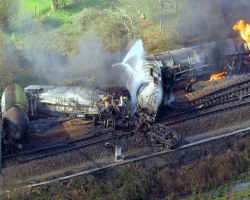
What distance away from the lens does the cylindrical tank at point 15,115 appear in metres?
19.1

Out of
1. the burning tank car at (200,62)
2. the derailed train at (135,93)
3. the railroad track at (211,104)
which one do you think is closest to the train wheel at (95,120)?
the derailed train at (135,93)

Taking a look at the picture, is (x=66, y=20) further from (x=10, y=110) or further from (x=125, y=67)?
(x=10, y=110)

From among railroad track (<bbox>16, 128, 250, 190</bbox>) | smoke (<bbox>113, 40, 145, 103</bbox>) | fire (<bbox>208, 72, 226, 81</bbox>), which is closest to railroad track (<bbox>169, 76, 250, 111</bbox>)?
fire (<bbox>208, 72, 226, 81</bbox>)

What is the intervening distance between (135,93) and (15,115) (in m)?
5.65

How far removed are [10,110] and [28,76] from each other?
206 inches

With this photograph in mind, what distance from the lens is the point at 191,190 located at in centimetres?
1756

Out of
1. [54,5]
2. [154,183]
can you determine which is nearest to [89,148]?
[154,183]

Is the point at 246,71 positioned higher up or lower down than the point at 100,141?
higher up

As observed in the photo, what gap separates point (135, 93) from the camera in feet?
70.2

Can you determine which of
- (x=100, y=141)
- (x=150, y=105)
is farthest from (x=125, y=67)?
(x=100, y=141)

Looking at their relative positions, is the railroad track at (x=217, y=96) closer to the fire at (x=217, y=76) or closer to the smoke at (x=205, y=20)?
the fire at (x=217, y=76)

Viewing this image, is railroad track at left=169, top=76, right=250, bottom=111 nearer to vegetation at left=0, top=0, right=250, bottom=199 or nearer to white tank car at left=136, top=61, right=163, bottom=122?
white tank car at left=136, top=61, right=163, bottom=122

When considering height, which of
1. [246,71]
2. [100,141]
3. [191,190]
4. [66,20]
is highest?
[66,20]

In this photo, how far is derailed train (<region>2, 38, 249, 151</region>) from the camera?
2008 cm
